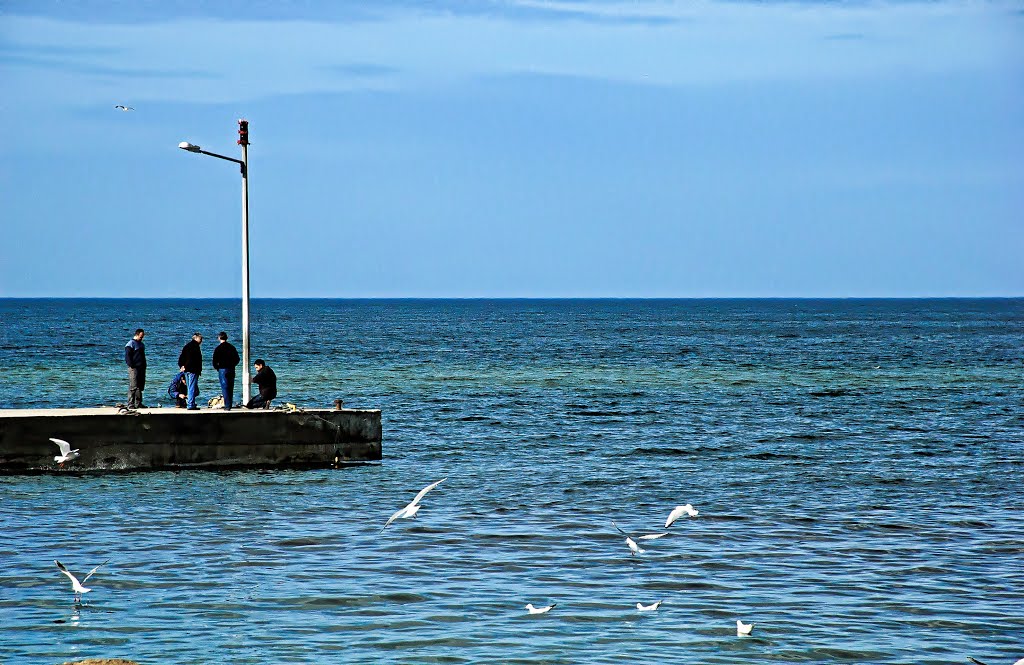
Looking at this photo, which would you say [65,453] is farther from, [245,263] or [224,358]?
[245,263]

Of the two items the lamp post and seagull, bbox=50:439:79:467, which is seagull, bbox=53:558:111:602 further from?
the lamp post

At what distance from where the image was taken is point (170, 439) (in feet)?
90.3

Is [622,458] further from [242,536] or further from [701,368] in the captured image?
[701,368]

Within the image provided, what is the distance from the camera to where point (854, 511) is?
24.3 m

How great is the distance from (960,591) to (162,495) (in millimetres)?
14591

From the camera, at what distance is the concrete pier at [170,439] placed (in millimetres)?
26953

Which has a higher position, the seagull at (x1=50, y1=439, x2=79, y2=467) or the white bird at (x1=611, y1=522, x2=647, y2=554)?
the seagull at (x1=50, y1=439, x2=79, y2=467)

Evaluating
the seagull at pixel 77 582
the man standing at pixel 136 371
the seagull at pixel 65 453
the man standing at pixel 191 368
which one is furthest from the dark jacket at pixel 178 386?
the seagull at pixel 77 582

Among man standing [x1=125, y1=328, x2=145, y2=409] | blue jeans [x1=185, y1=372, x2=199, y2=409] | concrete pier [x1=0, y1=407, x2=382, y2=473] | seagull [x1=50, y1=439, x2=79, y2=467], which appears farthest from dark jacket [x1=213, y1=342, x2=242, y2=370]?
seagull [x1=50, y1=439, x2=79, y2=467]

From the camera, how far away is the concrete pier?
27.0 metres

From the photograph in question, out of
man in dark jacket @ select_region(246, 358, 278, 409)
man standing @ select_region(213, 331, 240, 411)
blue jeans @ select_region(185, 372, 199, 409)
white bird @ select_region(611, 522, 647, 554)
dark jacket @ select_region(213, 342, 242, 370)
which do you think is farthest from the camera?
dark jacket @ select_region(213, 342, 242, 370)

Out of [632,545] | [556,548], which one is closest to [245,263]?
[556,548]

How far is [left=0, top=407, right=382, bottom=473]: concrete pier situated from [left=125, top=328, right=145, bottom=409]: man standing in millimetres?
638

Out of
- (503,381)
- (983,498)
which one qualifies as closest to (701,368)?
(503,381)
